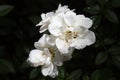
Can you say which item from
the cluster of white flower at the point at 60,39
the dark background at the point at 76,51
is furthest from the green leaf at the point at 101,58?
the cluster of white flower at the point at 60,39

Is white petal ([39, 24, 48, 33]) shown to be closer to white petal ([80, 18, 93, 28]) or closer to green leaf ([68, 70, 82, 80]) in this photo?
white petal ([80, 18, 93, 28])

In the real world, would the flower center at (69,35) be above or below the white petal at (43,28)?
below

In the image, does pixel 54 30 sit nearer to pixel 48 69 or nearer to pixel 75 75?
pixel 48 69

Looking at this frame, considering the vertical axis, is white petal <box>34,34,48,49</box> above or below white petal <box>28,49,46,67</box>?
above

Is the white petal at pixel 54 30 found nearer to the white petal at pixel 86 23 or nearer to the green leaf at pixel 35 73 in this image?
the white petal at pixel 86 23

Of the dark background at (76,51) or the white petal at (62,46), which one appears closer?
the white petal at (62,46)

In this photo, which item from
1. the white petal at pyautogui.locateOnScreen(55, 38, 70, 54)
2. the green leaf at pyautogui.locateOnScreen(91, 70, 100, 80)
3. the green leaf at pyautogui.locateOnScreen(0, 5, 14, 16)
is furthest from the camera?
the green leaf at pyautogui.locateOnScreen(0, 5, 14, 16)

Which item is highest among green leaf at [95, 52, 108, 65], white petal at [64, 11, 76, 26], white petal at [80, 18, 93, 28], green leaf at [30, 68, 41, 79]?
white petal at [64, 11, 76, 26]

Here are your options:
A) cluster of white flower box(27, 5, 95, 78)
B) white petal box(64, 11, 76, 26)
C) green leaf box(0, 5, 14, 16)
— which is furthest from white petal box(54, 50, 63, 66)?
green leaf box(0, 5, 14, 16)
